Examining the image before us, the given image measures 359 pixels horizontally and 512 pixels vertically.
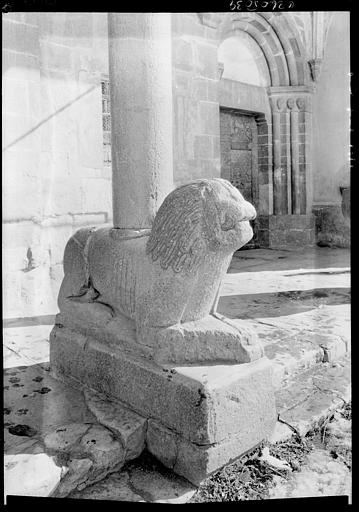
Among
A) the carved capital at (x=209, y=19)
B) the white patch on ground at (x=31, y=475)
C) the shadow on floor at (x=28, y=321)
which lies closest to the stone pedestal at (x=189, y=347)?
the white patch on ground at (x=31, y=475)

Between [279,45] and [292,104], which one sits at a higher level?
[279,45]

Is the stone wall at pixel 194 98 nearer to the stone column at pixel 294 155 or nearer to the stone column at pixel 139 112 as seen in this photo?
the stone column at pixel 294 155

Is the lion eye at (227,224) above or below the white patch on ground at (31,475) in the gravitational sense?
above

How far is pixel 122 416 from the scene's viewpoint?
203 centimetres

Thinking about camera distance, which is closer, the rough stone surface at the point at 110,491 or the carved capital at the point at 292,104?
the rough stone surface at the point at 110,491

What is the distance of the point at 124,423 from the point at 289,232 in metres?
7.16

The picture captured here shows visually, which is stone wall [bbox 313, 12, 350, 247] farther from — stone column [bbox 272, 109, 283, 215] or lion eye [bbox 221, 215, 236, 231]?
lion eye [bbox 221, 215, 236, 231]

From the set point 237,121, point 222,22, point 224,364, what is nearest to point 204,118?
point 222,22

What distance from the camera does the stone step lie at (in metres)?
2.16

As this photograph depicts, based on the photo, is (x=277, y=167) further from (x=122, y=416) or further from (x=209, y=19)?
(x=122, y=416)

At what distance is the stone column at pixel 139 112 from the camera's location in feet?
7.72

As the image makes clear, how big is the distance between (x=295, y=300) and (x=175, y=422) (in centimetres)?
259

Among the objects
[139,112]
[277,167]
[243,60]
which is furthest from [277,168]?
[139,112]

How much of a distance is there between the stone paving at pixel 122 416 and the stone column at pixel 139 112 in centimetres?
Answer: 98
